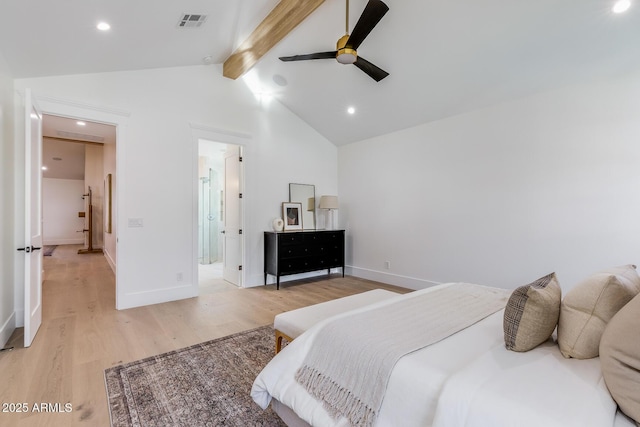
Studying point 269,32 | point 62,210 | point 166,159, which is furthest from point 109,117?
point 62,210

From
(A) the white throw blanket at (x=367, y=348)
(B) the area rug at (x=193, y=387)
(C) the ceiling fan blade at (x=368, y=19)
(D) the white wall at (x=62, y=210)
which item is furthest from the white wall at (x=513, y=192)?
(D) the white wall at (x=62, y=210)

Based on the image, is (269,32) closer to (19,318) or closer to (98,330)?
(98,330)

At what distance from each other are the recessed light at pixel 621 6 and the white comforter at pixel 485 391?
9.64ft

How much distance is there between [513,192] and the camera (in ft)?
12.2

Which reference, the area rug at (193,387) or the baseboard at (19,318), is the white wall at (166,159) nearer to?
the baseboard at (19,318)

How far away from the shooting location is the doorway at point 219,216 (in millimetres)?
5016

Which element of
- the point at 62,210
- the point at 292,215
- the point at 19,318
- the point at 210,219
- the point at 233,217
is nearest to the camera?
the point at 19,318

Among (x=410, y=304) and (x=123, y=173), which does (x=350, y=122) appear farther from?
(x=410, y=304)

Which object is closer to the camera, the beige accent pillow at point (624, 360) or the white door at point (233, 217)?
the beige accent pillow at point (624, 360)

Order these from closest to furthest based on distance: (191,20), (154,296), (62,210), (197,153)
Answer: (191,20), (154,296), (197,153), (62,210)

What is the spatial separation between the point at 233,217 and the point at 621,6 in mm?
5175

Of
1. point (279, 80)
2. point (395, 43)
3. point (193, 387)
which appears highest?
point (279, 80)

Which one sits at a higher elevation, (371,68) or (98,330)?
(371,68)

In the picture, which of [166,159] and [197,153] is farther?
[197,153]
